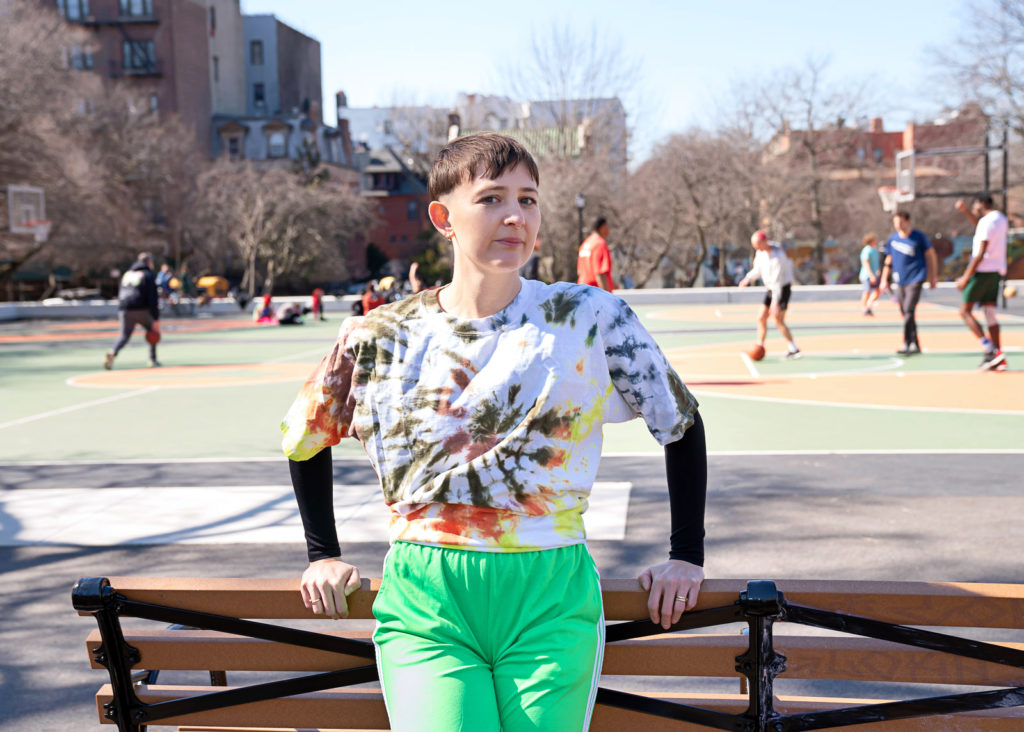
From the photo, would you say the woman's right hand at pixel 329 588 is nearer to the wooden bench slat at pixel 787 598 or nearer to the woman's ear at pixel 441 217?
the wooden bench slat at pixel 787 598

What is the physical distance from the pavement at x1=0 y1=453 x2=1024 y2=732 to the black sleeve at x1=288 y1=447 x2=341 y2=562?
1938mm

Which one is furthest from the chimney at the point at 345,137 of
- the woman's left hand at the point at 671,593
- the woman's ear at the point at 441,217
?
the woman's left hand at the point at 671,593

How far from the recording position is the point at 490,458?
2377 mm

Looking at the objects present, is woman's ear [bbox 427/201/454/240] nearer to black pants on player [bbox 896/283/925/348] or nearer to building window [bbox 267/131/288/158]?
black pants on player [bbox 896/283/925/348]

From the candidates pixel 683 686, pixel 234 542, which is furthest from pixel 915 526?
pixel 234 542

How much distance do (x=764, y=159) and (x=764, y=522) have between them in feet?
169

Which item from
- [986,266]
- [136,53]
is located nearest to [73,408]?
[986,266]

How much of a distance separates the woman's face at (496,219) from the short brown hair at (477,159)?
0.05 ft

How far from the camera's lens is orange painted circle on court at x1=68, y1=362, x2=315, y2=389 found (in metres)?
16.7

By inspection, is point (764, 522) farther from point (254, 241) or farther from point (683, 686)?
point (254, 241)

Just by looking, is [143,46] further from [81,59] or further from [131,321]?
[131,321]

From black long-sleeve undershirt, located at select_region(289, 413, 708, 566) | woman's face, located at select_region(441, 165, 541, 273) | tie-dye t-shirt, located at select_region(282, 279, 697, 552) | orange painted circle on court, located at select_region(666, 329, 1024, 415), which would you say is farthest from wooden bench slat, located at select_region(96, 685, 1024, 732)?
orange painted circle on court, located at select_region(666, 329, 1024, 415)

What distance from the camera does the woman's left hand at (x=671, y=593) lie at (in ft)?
7.88

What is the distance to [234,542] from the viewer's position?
21.9 feet
